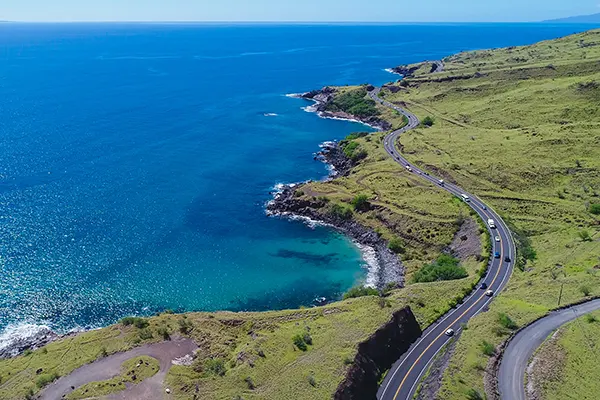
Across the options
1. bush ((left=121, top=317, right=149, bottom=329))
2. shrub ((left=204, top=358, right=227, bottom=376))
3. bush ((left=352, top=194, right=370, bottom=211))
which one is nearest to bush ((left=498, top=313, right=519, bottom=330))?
shrub ((left=204, top=358, right=227, bottom=376))

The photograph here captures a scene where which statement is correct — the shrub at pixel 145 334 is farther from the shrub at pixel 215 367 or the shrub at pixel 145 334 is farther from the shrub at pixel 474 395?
the shrub at pixel 474 395

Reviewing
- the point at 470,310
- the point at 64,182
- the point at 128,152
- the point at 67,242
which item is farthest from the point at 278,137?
the point at 470,310

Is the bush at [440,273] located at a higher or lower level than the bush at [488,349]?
lower

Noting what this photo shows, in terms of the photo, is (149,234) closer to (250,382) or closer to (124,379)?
(124,379)

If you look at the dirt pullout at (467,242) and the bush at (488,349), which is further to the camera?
the dirt pullout at (467,242)

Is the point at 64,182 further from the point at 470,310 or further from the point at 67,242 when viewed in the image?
the point at 470,310

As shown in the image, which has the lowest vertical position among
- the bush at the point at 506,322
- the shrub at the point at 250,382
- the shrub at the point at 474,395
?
the shrub at the point at 250,382

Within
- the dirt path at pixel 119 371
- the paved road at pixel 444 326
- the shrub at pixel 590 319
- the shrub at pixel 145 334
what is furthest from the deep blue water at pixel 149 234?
the shrub at pixel 590 319

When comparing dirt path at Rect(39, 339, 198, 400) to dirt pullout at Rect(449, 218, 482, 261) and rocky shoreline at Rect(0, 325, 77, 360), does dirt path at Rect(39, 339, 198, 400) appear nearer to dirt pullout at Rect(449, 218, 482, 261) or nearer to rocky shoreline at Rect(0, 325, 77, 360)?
rocky shoreline at Rect(0, 325, 77, 360)
